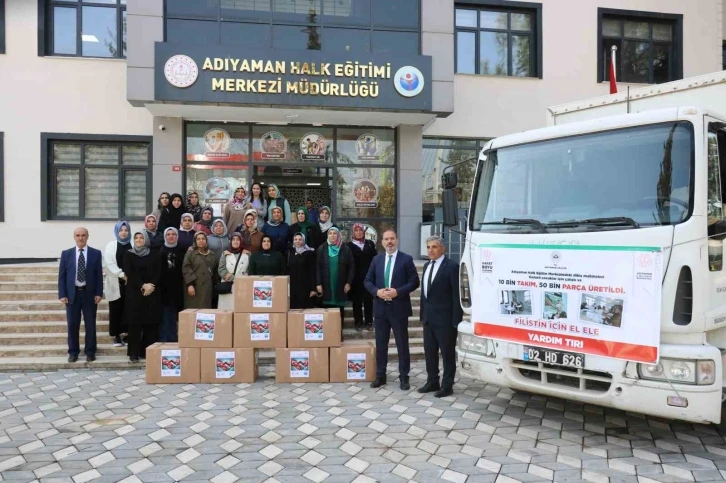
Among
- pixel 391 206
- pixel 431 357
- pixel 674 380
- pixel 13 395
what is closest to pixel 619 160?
pixel 674 380

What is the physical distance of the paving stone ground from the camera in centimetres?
→ 394

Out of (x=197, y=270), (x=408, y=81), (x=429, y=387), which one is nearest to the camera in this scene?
(x=429, y=387)

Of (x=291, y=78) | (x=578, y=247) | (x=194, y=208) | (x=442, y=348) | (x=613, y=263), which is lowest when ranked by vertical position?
(x=442, y=348)

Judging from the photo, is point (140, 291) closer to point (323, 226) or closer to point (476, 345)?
point (323, 226)

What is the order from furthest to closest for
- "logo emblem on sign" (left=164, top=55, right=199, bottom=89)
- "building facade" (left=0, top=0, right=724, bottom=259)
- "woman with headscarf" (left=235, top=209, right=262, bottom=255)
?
"building facade" (left=0, top=0, right=724, bottom=259) → "logo emblem on sign" (left=164, top=55, right=199, bottom=89) → "woman with headscarf" (left=235, top=209, right=262, bottom=255)

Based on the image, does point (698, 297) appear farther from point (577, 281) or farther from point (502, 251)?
point (502, 251)

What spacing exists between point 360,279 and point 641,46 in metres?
10.8

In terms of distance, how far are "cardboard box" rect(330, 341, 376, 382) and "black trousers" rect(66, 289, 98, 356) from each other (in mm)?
3446

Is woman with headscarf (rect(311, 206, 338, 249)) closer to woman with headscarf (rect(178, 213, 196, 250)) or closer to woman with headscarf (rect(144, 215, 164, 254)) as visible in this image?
woman with headscarf (rect(178, 213, 196, 250))

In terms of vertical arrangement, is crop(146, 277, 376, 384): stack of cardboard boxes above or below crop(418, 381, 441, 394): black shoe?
above

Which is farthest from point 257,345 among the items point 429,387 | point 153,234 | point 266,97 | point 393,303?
point 266,97

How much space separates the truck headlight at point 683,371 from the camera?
377 centimetres

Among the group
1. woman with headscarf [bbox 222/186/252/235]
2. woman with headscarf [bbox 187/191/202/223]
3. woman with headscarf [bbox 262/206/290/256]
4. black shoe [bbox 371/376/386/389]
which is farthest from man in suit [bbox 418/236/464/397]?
woman with headscarf [bbox 187/191/202/223]

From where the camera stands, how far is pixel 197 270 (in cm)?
734
